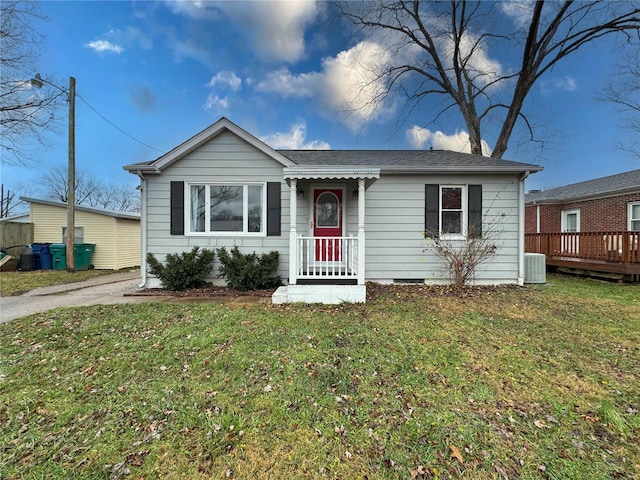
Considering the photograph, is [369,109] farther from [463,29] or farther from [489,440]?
[489,440]

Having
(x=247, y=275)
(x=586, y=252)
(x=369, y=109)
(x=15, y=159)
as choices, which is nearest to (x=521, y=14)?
(x=369, y=109)

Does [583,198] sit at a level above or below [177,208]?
above

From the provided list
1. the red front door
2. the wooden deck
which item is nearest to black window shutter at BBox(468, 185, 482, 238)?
the red front door

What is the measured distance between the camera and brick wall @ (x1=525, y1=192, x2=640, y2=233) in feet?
39.6

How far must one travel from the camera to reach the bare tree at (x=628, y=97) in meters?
13.3

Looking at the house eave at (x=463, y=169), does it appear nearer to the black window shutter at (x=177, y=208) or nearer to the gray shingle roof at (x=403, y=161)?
the gray shingle roof at (x=403, y=161)

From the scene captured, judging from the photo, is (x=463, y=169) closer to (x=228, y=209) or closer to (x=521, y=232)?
(x=521, y=232)

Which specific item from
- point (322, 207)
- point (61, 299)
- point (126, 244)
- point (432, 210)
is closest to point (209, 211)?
point (322, 207)

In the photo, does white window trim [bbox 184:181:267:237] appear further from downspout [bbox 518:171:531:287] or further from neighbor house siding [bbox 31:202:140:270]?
neighbor house siding [bbox 31:202:140:270]

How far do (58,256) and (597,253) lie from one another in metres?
20.6

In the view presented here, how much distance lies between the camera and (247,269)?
276 inches

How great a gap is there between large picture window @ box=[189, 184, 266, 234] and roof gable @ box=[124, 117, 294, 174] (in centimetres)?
83

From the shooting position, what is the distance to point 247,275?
23.1 feet

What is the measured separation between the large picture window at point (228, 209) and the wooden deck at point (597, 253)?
1062 cm
